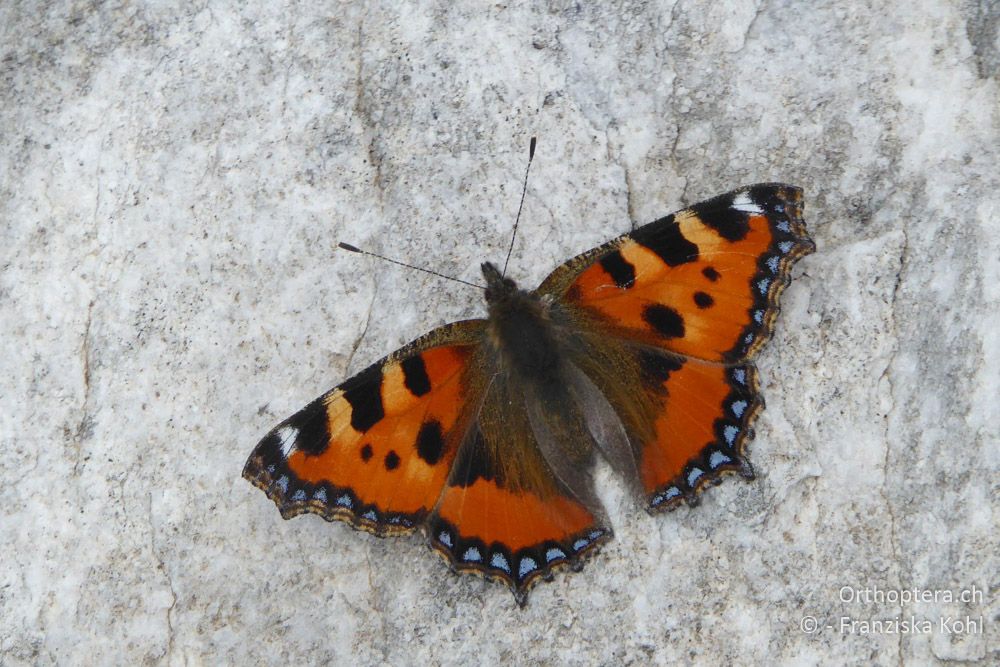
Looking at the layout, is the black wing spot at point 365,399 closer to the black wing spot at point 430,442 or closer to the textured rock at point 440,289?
the black wing spot at point 430,442

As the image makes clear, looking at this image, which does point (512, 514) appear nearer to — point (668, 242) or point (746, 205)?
point (668, 242)

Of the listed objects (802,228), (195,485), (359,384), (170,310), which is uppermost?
(802,228)

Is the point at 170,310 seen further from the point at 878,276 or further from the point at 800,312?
the point at 878,276

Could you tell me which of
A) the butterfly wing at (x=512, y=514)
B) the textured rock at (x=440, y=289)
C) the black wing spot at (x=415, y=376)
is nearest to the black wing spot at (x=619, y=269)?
the textured rock at (x=440, y=289)

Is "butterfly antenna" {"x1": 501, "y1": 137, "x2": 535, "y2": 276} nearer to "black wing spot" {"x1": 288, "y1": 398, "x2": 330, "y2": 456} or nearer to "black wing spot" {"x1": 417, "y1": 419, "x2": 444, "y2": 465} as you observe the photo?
"black wing spot" {"x1": 417, "y1": 419, "x2": 444, "y2": 465}

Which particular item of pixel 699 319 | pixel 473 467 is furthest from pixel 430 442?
pixel 699 319

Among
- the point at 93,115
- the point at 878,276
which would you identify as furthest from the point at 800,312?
the point at 93,115
